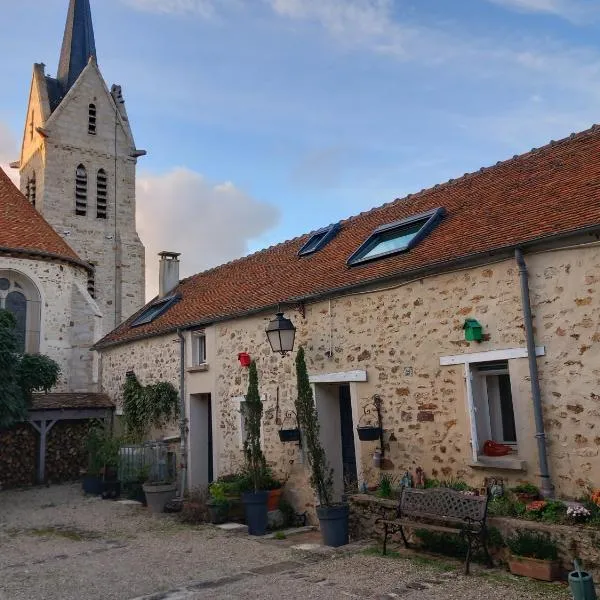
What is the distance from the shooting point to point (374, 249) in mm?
10328

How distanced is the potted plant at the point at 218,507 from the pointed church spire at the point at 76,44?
25740mm

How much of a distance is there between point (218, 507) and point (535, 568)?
539 centimetres

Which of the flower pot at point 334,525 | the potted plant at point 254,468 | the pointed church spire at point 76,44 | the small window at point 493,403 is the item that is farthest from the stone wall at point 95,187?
the small window at point 493,403

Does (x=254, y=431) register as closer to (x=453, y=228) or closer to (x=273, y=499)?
(x=273, y=499)

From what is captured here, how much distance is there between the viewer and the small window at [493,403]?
7.72m

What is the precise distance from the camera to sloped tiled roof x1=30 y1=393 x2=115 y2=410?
15391 millimetres

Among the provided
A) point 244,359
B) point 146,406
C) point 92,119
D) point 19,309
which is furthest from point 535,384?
point 92,119

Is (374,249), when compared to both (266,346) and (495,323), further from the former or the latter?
(495,323)

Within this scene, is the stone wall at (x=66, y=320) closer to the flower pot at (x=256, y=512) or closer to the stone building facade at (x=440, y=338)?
the stone building facade at (x=440, y=338)

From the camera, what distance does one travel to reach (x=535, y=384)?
6969 mm

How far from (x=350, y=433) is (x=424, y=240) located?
336 centimetres

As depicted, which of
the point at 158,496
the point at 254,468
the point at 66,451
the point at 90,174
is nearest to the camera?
the point at 254,468

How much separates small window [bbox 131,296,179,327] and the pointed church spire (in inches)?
702

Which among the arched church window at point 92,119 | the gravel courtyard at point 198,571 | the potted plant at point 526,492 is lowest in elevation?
the gravel courtyard at point 198,571
